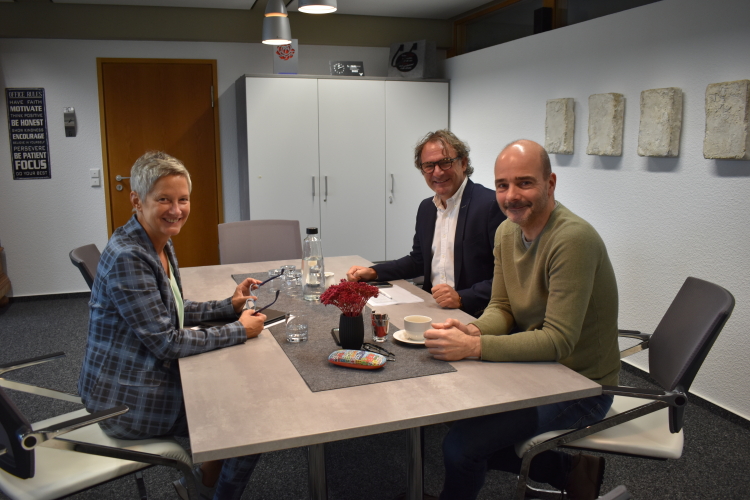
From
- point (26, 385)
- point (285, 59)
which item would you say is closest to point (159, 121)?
point (285, 59)

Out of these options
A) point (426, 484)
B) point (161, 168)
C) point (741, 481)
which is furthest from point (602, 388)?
point (161, 168)

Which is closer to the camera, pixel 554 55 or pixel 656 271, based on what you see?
pixel 656 271

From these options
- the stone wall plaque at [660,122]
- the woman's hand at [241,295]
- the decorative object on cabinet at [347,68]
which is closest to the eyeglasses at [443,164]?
the woman's hand at [241,295]

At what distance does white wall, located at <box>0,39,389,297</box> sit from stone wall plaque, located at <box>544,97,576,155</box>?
8.23 feet

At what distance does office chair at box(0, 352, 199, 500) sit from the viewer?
4.79 ft

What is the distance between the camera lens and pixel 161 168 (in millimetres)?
1867

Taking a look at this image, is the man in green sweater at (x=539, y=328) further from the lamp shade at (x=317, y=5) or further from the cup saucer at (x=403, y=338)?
the lamp shade at (x=317, y=5)

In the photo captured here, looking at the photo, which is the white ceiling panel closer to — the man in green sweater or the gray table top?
the man in green sweater

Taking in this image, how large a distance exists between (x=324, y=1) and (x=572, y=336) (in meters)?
2.13

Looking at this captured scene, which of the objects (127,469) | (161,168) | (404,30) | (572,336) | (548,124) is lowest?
(127,469)

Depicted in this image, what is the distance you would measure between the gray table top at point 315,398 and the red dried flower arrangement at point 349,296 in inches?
9.1

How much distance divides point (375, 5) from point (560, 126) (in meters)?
2.14

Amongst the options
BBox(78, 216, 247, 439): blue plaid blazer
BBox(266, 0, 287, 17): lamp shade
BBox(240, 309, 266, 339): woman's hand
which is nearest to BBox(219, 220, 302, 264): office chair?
BBox(266, 0, 287, 17): lamp shade

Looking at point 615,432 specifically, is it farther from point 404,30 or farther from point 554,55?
point 404,30
